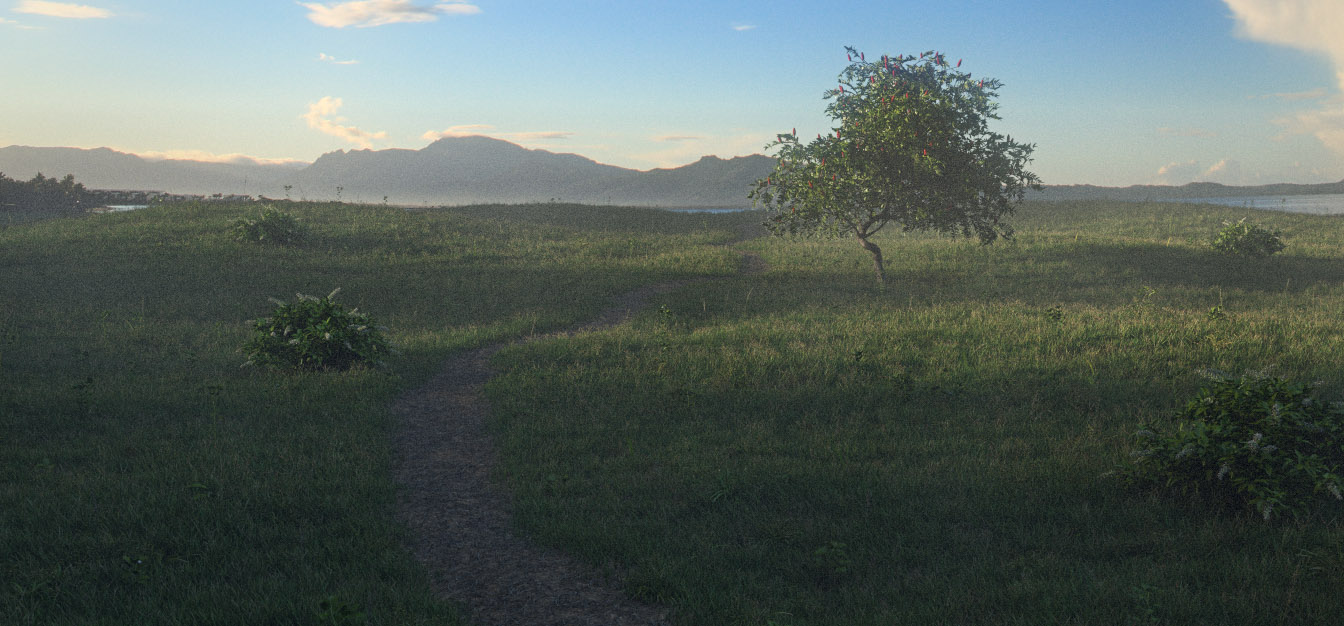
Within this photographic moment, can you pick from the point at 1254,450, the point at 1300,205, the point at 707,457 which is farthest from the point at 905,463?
the point at 1300,205

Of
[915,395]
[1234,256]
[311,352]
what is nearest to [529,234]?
[311,352]

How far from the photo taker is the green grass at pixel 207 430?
5840mm

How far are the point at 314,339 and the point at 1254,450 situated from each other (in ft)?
47.1

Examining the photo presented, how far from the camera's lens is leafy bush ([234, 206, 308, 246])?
31703 millimetres

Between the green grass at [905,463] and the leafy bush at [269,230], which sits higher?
the leafy bush at [269,230]

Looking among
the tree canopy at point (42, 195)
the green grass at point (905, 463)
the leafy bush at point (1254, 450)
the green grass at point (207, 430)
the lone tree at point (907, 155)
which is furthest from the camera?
the tree canopy at point (42, 195)

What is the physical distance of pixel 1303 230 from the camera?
40875mm

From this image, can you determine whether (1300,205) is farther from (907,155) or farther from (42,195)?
(42,195)

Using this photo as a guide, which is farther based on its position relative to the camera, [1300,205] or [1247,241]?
[1300,205]

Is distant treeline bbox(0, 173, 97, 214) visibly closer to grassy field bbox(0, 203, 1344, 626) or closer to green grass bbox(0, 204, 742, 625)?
green grass bbox(0, 204, 742, 625)

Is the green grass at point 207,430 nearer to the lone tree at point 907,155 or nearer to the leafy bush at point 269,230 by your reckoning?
the leafy bush at point 269,230

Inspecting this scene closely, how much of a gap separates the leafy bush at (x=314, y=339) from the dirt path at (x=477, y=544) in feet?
7.96

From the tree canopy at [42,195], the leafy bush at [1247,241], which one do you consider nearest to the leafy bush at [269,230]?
the tree canopy at [42,195]

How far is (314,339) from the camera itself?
533 inches
